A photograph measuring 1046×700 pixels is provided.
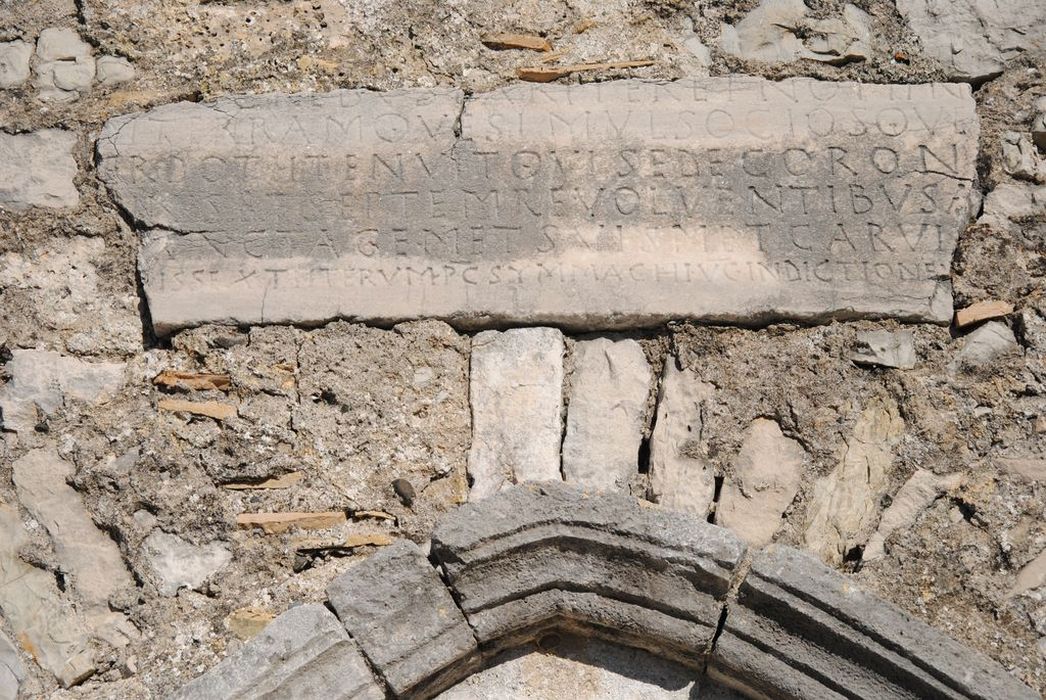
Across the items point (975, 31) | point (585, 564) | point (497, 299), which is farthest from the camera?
point (975, 31)

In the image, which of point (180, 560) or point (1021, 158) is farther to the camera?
point (1021, 158)

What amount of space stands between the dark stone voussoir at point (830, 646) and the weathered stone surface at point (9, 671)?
5.24 ft

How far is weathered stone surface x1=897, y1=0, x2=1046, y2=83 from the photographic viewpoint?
3.40 meters

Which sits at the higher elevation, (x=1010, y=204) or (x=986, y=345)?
(x=1010, y=204)

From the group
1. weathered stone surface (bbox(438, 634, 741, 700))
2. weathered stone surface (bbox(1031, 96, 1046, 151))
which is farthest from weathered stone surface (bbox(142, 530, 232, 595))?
weathered stone surface (bbox(1031, 96, 1046, 151))

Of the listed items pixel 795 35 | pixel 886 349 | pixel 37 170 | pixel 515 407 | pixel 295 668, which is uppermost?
pixel 795 35

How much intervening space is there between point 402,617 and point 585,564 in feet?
1.44

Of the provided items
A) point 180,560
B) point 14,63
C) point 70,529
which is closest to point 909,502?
point 180,560

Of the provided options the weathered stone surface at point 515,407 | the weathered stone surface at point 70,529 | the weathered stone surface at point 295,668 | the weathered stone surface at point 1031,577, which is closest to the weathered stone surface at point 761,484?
the weathered stone surface at point 515,407

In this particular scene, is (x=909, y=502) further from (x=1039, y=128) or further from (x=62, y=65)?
(x=62, y=65)

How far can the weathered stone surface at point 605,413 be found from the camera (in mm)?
3051

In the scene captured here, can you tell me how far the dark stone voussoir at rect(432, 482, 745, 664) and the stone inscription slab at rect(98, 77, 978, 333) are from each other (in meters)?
0.50

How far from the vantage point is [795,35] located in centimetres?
345

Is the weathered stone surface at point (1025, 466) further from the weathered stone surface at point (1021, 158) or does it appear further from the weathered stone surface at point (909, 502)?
the weathered stone surface at point (1021, 158)
